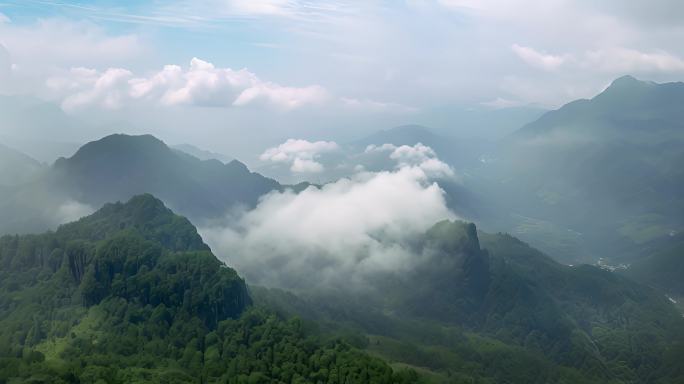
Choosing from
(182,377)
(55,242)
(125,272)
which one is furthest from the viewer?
(55,242)

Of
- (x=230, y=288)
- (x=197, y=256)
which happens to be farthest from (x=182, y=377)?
(x=197, y=256)

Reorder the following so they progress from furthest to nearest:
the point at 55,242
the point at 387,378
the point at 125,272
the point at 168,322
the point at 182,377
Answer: the point at 55,242 → the point at 125,272 → the point at 168,322 → the point at 387,378 → the point at 182,377

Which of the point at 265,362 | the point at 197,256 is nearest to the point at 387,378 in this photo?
the point at 265,362

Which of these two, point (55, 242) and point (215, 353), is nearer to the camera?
point (215, 353)

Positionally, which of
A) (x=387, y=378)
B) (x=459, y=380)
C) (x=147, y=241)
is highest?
(x=147, y=241)

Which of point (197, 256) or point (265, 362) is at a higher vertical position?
point (197, 256)

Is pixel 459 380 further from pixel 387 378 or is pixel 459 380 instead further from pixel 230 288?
pixel 230 288
